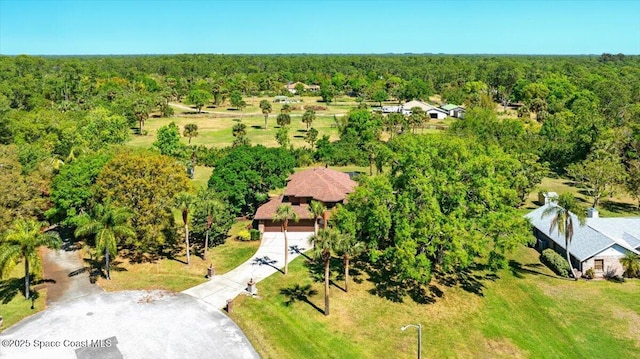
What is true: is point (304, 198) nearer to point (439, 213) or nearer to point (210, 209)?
point (210, 209)

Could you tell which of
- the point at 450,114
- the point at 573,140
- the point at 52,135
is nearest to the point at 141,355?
the point at 52,135

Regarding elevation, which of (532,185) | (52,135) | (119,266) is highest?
(52,135)

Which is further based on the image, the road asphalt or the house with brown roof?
the house with brown roof

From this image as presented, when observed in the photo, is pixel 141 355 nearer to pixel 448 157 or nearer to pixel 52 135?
pixel 448 157

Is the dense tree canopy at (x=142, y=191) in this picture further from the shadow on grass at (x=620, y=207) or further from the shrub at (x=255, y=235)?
the shadow on grass at (x=620, y=207)

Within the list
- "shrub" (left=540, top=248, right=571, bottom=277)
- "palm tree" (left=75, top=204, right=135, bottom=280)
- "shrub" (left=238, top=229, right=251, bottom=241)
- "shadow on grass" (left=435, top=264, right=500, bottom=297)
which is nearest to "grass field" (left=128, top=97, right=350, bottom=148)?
"shrub" (left=238, top=229, right=251, bottom=241)

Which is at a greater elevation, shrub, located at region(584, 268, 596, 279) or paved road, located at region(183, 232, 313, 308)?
shrub, located at region(584, 268, 596, 279)

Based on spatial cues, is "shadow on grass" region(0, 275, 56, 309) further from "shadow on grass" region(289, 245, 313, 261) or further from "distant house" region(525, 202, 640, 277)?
"distant house" region(525, 202, 640, 277)
